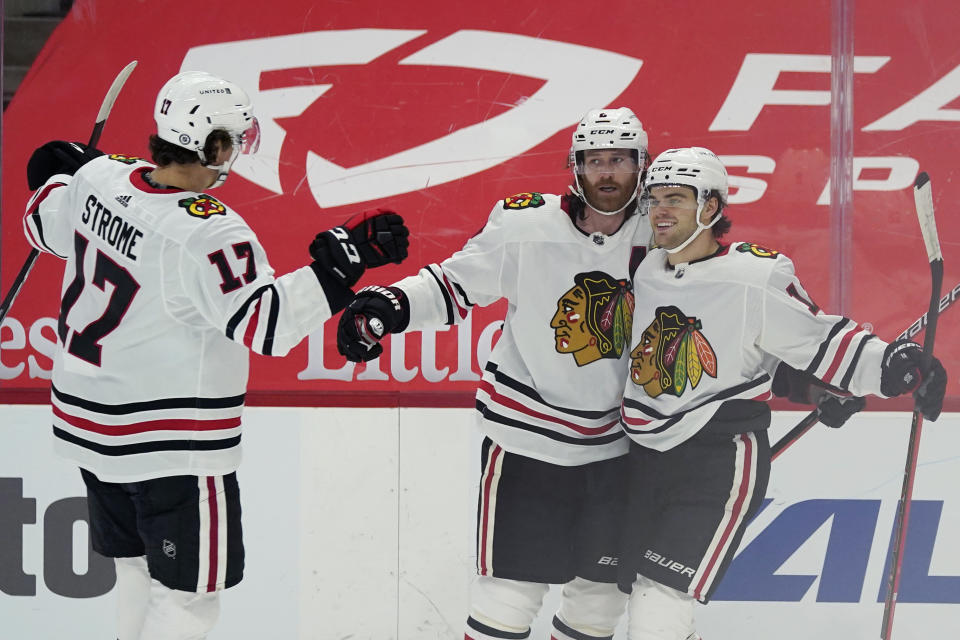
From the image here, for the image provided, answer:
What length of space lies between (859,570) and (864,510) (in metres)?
0.17

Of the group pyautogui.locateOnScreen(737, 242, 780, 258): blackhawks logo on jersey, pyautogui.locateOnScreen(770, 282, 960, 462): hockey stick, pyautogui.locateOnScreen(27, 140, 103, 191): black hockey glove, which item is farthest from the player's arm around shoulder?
pyautogui.locateOnScreen(770, 282, 960, 462): hockey stick

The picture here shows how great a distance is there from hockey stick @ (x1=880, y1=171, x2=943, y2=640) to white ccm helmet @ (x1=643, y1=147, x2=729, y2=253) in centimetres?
51

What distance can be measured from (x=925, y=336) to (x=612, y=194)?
813 millimetres

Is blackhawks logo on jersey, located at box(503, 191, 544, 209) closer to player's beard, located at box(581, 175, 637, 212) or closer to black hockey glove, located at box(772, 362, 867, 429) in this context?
player's beard, located at box(581, 175, 637, 212)

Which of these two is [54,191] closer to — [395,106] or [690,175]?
[395,106]

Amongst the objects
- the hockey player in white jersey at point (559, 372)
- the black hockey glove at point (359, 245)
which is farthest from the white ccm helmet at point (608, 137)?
the black hockey glove at point (359, 245)

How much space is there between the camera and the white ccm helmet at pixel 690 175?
207 centimetres

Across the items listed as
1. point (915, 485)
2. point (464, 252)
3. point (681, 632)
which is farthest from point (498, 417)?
point (915, 485)

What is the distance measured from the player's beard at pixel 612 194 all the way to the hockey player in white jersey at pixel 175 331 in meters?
0.45

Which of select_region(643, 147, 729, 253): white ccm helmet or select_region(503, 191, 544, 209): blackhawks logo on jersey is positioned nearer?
select_region(643, 147, 729, 253): white ccm helmet

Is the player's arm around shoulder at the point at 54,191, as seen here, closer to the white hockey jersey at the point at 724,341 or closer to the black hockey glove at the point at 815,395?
the white hockey jersey at the point at 724,341

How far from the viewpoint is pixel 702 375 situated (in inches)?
81.7

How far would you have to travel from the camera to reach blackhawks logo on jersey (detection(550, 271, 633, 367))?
2164mm

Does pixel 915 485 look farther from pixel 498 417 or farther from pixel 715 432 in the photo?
pixel 498 417
